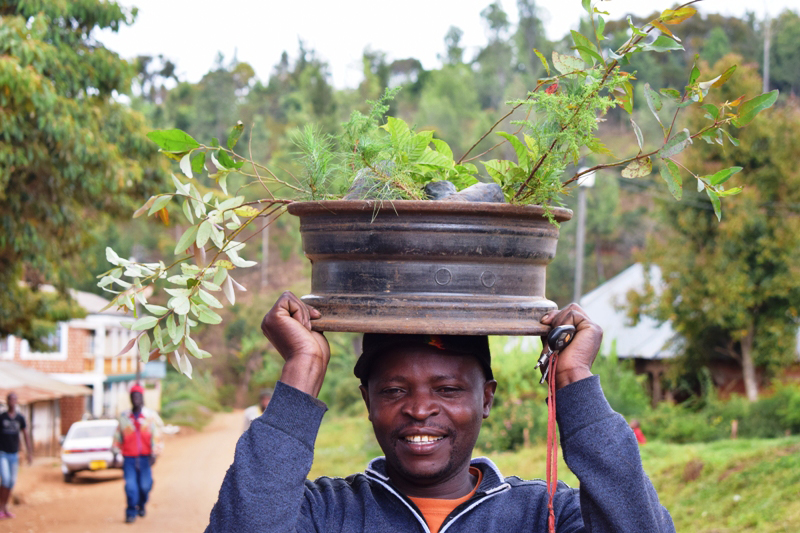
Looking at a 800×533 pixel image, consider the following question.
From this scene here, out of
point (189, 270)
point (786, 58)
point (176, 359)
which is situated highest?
point (786, 58)

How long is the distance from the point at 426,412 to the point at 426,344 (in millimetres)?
167

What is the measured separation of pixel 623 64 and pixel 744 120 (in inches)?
12.5

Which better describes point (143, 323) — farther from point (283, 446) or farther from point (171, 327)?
point (283, 446)

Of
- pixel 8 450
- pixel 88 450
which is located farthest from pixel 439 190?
pixel 88 450

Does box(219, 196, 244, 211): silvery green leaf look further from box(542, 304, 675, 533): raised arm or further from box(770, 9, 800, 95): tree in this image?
box(770, 9, 800, 95): tree

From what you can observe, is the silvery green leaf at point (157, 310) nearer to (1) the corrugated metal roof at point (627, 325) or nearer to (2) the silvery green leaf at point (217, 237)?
(2) the silvery green leaf at point (217, 237)

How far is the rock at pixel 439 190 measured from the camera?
6.04ft

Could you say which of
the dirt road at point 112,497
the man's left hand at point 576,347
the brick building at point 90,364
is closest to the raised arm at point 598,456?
the man's left hand at point 576,347

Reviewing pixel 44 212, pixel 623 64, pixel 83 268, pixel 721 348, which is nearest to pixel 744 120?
pixel 623 64

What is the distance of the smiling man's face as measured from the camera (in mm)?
1890

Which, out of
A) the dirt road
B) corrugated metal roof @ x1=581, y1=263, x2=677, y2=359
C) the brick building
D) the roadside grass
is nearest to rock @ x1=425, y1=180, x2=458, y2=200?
the roadside grass

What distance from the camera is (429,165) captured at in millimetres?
1926

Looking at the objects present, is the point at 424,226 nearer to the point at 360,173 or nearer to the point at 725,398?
the point at 360,173

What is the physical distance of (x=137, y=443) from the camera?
9375 mm
